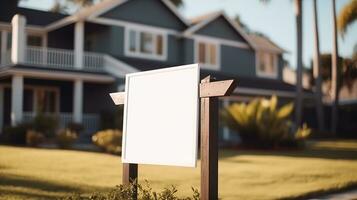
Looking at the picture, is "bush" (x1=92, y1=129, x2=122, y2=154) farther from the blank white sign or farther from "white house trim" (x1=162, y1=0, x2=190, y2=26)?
"white house trim" (x1=162, y1=0, x2=190, y2=26)

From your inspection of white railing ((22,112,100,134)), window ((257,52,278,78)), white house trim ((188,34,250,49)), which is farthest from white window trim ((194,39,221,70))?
white railing ((22,112,100,134))

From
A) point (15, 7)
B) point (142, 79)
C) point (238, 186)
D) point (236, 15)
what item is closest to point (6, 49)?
point (15, 7)

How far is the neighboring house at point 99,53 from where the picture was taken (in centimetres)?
2248

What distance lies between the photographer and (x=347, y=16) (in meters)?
30.0

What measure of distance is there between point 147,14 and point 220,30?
5.51 meters

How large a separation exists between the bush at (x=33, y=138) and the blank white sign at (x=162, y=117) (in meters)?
12.5

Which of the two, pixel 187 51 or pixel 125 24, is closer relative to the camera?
pixel 125 24

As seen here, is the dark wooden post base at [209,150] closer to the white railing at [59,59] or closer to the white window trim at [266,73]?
the white railing at [59,59]

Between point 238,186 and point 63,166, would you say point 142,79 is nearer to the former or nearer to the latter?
point 238,186

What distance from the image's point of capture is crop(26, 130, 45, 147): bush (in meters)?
18.0

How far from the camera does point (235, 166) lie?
1352cm

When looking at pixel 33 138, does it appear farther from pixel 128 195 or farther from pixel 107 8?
pixel 128 195

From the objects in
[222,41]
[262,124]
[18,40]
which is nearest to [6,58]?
[18,40]

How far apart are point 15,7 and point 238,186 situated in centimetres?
1750
